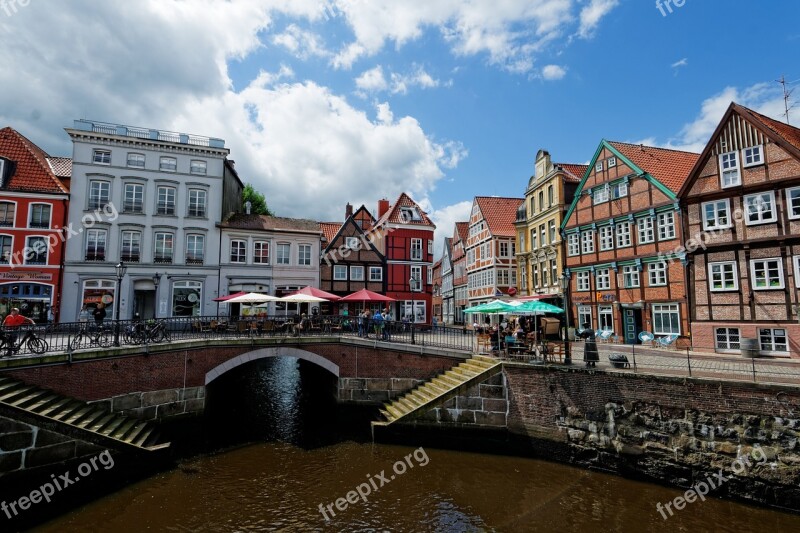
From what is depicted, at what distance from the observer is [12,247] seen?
81.7ft

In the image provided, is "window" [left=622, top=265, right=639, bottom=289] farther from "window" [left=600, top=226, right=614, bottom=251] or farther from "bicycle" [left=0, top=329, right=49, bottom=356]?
"bicycle" [left=0, top=329, right=49, bottom=356]

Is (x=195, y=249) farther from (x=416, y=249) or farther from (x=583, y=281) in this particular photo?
(x=583, y=281)

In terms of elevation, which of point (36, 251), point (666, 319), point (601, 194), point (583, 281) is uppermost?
point (601, 194)

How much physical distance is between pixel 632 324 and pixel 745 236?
7.63m

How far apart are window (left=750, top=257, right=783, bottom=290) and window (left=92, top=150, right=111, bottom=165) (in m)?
38.3

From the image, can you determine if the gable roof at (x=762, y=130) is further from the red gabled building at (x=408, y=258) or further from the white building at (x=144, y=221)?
the white building at (x=144, y=221)

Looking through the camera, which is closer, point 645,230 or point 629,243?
point 645,230

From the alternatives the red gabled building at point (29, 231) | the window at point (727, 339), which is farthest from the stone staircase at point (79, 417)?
the window at point (727, 339)

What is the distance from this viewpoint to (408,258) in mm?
36094

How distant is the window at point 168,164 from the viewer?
94.1 feet

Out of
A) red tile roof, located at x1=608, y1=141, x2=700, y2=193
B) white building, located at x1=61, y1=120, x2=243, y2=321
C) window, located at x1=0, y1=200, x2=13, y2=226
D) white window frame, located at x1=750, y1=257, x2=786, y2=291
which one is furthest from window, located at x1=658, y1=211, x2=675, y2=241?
window, located at x1=0, y1=200, x2=13, y2=226

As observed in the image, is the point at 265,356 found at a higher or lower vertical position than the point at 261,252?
lower

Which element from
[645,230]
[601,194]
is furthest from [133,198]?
[645,230]

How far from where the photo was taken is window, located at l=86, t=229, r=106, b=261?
88.0 feet
